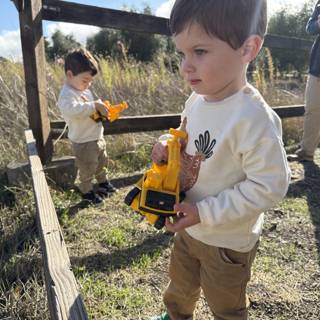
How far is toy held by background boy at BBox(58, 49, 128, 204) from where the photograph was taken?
3.02 m

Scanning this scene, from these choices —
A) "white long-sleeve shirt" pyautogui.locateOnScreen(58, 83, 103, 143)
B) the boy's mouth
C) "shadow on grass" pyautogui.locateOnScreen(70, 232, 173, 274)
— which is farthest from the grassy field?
the boy's mouth

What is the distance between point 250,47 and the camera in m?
1.14

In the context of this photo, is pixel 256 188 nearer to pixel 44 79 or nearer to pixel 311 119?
pixel 44 79

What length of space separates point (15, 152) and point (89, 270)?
82.9 inches

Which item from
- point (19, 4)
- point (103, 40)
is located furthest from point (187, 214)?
point (103, 40)

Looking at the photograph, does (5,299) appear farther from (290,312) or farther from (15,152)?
(15,152)

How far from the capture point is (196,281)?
1575 mm

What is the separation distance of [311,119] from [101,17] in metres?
2.45

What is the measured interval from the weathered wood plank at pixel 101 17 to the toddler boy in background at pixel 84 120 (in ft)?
1.13

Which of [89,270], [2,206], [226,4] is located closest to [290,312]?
[89,270]

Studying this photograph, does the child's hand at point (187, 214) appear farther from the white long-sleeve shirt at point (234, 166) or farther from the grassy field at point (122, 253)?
the grassy field at point (122, 253)

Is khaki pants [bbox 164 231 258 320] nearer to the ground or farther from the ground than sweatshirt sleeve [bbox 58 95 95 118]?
nearer to the ground

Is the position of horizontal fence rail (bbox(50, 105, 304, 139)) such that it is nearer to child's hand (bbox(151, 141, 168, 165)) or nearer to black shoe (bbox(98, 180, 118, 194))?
black shoe (bbox(98, 180, 118, 194))

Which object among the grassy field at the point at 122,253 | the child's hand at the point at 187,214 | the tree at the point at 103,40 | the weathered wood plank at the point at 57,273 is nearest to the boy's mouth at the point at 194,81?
the child's hand at the point at 187,214
